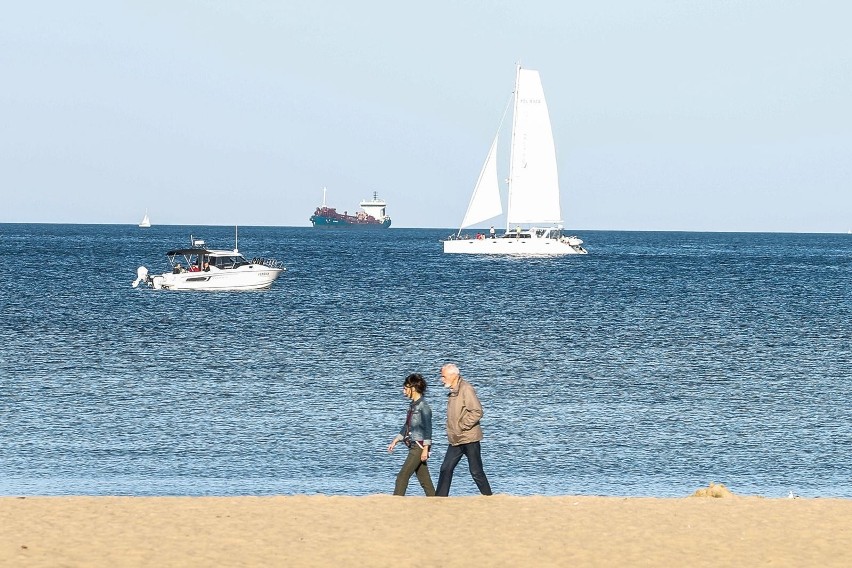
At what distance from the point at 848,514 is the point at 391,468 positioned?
11.4m

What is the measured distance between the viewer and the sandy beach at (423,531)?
1540 cm

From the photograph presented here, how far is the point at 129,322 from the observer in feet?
221

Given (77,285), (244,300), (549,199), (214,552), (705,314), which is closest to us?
(214,552)

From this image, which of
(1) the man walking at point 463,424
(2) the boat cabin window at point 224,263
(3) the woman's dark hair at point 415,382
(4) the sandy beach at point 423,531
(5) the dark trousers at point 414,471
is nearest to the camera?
(4) the sandy beach at point 423,531

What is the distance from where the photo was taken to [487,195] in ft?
462

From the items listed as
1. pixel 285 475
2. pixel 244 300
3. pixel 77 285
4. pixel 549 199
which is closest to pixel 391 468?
pixel 285 475

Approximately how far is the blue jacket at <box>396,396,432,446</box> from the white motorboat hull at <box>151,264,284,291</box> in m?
72.1

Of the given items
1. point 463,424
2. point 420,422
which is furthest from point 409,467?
point 463,424

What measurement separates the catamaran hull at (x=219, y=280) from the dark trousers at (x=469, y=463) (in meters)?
71.5

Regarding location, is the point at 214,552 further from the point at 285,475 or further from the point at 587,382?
the point at 587,382

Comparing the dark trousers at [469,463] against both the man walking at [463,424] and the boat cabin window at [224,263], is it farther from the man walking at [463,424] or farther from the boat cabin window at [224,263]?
→ the boat cabin window at [224,263]

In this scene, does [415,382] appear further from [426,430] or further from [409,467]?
[409,467]

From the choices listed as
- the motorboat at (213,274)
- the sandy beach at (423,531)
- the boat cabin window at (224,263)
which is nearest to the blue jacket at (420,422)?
the sandy beach at (423,531)

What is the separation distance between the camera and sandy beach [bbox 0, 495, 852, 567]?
15398mm
